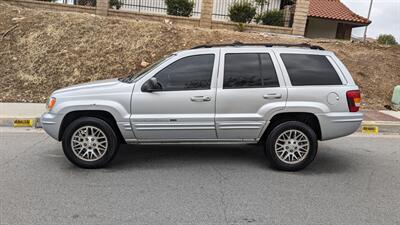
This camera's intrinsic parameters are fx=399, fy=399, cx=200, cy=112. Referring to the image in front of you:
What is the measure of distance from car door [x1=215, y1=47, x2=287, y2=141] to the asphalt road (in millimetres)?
634

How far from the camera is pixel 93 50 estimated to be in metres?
12.4

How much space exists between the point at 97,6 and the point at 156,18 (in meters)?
2.30

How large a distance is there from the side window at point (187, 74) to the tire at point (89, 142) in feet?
3.38

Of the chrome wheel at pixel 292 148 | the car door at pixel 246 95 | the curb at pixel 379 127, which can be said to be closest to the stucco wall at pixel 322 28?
the curb at pixel 379 127

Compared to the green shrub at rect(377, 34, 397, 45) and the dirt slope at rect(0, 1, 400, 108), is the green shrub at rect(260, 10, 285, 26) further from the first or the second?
the green shrub at rect(377, 34, 397, 45)

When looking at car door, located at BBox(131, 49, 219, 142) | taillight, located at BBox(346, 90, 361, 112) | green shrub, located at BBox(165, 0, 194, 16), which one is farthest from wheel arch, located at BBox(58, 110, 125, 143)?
green shrub, located at BBox(165, 0, 194, 16)

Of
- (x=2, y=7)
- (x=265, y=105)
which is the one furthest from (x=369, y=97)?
(x=2, y=7)

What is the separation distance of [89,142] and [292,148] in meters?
2.86

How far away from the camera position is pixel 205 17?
50.4 feet

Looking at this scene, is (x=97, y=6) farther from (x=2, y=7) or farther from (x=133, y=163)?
(x=133, y=163)

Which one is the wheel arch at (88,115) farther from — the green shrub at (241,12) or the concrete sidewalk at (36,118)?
the green shrub at (241,12)

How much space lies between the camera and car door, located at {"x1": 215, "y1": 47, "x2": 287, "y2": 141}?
555 cm

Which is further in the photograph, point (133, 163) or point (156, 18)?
point (156, 18)

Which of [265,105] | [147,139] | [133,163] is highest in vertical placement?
[265,105]
